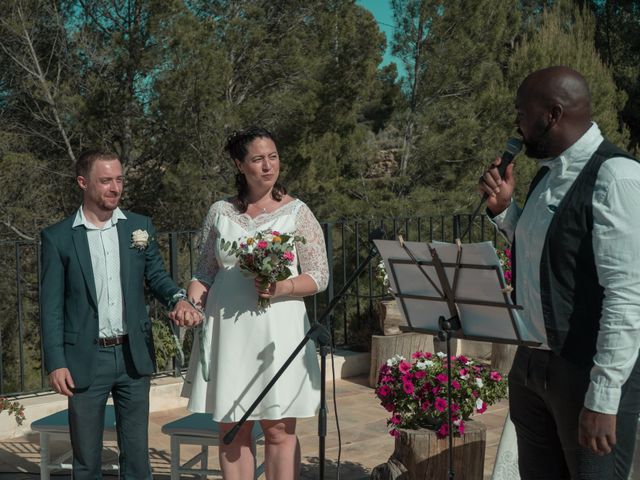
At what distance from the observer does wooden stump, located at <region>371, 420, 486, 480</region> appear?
144 inches

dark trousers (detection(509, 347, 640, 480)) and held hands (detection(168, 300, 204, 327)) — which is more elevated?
held hands (detection(168, 300, 204, 327))

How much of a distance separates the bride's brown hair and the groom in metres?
0.46

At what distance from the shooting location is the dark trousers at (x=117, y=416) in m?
3.30

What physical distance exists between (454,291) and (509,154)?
0.46 m

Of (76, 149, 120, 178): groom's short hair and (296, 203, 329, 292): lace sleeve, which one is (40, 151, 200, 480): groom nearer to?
(76, 149, 120, 178): groom's short hair

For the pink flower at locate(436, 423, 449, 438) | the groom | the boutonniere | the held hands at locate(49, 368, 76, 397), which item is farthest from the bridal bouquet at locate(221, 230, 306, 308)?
the pink flower at locate(436, 423, 449, 438)

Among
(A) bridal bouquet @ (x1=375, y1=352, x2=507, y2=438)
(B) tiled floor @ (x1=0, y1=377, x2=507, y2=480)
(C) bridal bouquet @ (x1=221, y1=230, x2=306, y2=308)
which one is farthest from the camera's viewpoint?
(B) tiled floor @ (x1=0, y1=377, x2=507, y2=480)

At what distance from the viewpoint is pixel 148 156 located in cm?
1503

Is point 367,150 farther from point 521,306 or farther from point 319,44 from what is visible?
point 521,306

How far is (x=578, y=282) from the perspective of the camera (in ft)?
7.09

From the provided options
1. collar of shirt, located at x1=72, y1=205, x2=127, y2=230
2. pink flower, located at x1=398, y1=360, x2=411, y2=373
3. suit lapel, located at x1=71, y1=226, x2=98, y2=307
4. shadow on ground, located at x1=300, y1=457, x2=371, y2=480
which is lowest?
shadow on ground, located at x1=300, y1=457, x2=371, y2=480

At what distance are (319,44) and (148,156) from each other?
12.8ft

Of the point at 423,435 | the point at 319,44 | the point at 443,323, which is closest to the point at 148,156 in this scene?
the point at 319,44

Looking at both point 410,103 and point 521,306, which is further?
point 410,103
